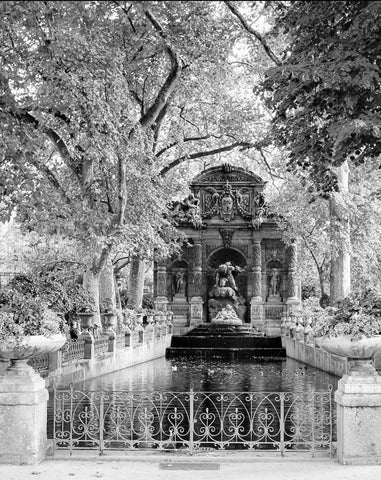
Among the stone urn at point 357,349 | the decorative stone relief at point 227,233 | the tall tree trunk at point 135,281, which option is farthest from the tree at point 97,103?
the decorative stone relief at point 227,233

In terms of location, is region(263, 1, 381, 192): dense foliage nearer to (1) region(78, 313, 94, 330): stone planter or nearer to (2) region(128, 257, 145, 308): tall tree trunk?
(1) region(78, 313, 94, 330): stone planter

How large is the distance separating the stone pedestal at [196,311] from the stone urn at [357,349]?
29.7 m

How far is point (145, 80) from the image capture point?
28.4m

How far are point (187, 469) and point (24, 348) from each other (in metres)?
2.36

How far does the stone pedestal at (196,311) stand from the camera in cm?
3854

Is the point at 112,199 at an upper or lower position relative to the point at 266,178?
lower

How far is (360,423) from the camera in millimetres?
8469

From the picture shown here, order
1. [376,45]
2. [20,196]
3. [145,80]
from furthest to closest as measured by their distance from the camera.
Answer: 1. [145,80]
2. [20,196]
3. [376,45]

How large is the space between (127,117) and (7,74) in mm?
5598

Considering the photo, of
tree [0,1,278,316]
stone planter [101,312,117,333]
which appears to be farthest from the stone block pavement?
stone planter [101,312,117,333]

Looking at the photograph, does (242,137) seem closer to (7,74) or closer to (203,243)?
(203,243)

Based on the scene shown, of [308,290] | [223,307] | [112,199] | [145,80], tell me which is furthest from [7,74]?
[308,290]

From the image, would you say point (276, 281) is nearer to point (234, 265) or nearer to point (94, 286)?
point (234, 265)

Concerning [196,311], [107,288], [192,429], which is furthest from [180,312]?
[192,429]
